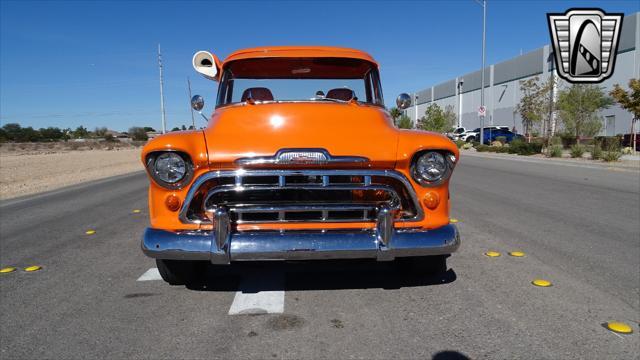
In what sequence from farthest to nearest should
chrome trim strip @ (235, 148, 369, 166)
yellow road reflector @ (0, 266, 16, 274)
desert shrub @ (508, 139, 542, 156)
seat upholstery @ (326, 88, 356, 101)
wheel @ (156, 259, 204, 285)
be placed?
desert shrub @ (508, 139, 542, 156) → seat upholstery @ (326, 88, 356, 101) → yellow road reflector @ (0, 266, 16, 274) → wheel @ (156, 259, 204, 285) → chrome trim strip @ (235, 148, 369, 166)

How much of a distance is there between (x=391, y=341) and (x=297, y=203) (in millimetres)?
1030

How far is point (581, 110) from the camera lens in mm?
31375

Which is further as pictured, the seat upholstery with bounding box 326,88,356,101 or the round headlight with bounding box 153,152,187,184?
the seat upholstery with bounding box 326,88,356,101

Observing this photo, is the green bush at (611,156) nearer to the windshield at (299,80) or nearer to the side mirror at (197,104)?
the windshield at (299,80)

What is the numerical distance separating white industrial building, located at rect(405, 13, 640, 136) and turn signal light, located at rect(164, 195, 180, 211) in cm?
3089

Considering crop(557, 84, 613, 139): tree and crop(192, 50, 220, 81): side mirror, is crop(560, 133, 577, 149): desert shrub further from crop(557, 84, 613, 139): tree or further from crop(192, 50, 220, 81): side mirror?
crop(192, 50, 220, 81): side mirror

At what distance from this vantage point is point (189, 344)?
260cm

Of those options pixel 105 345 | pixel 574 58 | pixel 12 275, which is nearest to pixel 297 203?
pixel 105 345

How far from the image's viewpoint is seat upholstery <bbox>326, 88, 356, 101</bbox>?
4441mm

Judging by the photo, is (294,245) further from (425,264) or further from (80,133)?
(80,133)

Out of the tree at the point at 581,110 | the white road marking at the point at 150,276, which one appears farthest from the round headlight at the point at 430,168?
the tree at the point at 581,110

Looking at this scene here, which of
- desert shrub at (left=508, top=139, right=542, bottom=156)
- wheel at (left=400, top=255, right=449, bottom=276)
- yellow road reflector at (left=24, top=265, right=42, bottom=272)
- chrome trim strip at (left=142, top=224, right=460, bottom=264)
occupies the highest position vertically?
desert shrub at (left=508, top=139, right=542, bottom=156)

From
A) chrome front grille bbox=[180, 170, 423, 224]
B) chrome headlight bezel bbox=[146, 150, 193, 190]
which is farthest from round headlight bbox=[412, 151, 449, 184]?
chrome headlight bezel bbox=[146, 150, 193, 190]

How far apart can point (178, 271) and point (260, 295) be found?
0.65 metres
